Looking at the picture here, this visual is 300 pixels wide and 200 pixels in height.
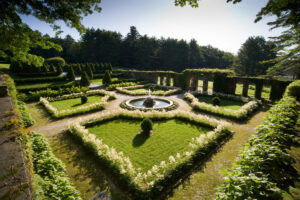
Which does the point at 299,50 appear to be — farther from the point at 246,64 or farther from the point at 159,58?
the point at 159,58

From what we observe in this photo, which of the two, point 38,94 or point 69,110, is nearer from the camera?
point 69,110

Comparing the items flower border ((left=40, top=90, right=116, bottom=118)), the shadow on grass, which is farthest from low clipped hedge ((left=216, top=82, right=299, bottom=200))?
flower border ((left=40, top=90, right=116, bottom=118))

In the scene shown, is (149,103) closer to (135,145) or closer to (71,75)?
(135,145)

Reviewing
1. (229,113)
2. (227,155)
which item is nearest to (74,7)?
(227,155)

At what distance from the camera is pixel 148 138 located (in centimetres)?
855

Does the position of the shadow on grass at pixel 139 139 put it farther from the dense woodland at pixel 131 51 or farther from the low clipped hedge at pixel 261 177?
the dense woodland at pixel 131 51

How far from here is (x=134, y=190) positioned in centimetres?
495

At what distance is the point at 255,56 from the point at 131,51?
46.4m

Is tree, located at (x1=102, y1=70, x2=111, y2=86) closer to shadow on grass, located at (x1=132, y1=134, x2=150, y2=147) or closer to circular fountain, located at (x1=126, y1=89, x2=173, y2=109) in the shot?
circular fountain, located at (x1=126, y1=89, x2=173, y2=109)

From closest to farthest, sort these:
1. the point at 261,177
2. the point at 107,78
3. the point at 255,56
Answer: the point at 261,177 < the point at 107,78 < the point at 255,56

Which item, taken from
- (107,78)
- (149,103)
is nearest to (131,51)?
(107,78)

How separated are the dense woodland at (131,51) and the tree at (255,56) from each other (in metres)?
19.2

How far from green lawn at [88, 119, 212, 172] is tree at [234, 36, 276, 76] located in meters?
50.5

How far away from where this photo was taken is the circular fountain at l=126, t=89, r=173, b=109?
1495 cm
